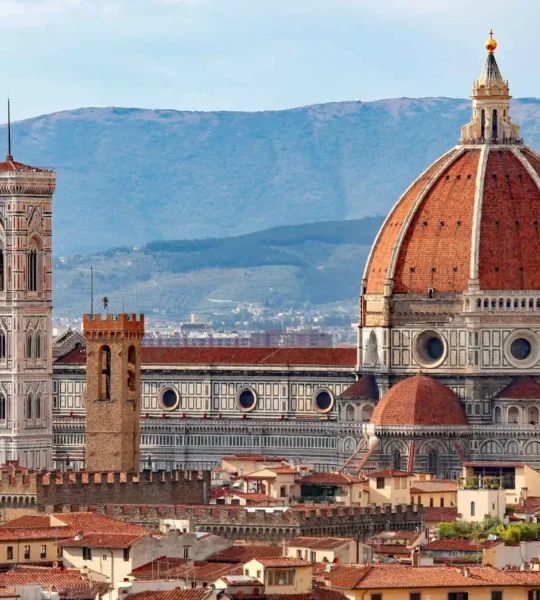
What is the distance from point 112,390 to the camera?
12212 centimetres

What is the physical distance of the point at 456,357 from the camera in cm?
16000

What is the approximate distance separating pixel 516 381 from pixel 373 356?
719cm

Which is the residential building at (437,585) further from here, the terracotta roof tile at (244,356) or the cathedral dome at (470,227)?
the terracotta roof tile at (244,356)

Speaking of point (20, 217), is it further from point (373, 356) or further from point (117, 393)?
point (117, 393)

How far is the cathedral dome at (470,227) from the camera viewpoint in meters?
159

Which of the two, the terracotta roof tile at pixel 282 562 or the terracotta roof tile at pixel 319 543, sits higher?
the terracotta roof tile at pixel 319 543

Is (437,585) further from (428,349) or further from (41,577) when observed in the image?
(428,349)

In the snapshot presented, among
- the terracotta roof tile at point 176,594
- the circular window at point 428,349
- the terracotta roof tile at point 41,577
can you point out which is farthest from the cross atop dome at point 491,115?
the terracotta roof tile at point 176,594

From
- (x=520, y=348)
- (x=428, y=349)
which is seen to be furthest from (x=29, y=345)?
(x=520, y=348)

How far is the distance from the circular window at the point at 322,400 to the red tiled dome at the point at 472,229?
713cm

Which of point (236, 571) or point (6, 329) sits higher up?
point (6, 329)

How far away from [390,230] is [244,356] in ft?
37.1

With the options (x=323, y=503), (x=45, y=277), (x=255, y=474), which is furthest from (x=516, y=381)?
(x=323, y=503)

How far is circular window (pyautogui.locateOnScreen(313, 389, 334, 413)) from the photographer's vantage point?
6501 inches
